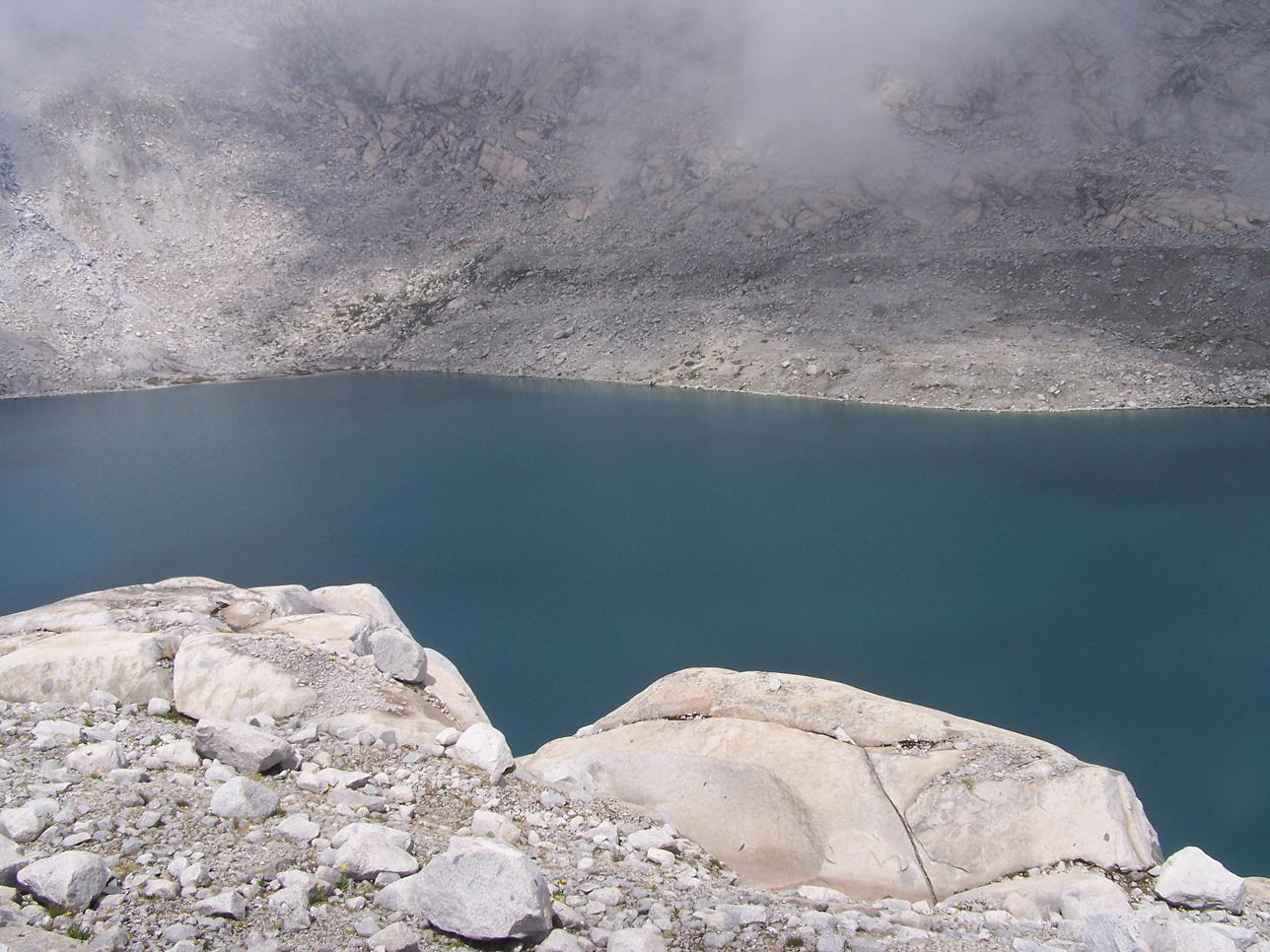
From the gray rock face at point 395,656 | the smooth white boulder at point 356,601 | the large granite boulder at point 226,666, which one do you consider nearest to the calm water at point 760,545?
the smooth white boulder at point 356,601

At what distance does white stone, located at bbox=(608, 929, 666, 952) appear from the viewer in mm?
5016

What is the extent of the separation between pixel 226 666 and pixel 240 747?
2009 millimetres

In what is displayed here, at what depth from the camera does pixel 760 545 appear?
79.6 ft

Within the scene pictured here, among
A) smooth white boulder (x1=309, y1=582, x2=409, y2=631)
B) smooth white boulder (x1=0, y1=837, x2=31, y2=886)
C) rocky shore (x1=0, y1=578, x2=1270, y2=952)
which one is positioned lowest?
smooth white boulder (x1=309, y1=582, x2=409, y2=631)

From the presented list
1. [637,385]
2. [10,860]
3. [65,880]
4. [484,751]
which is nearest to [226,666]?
[484,751]

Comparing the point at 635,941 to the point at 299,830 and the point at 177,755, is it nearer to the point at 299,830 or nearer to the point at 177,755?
the point at 299,830

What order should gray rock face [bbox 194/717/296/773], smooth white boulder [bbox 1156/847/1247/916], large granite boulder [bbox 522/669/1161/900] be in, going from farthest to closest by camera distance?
large granite boulder [bbox 522/669/1161/900], gray rock face [bbox 194/717/296/773], smooth white boulder [bbox 1156/847/1247/916]

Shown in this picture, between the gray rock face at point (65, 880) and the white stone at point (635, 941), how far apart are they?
8.07 ft

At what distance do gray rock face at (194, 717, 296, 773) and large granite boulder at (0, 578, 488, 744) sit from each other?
0.97 meters

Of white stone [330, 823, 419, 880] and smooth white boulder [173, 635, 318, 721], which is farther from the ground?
white stone [330, 823, 419, 880]

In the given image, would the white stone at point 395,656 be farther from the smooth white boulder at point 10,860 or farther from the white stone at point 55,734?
the smooth white boulder at point 10,860

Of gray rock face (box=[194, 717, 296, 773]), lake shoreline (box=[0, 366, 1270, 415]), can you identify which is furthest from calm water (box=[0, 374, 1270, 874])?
gray rock face (box=[194, 717, 296, 773])

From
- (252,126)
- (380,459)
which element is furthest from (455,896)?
(252,126)

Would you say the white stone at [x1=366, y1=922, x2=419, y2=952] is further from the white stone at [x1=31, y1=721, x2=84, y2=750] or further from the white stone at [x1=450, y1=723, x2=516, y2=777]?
the white stone at [x1=31, y1=721, x2=84, y2=750]
